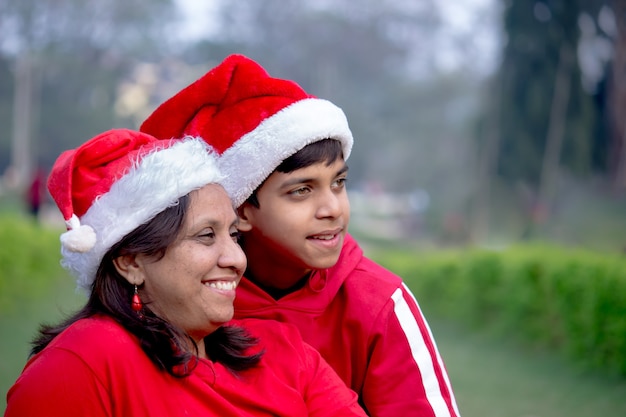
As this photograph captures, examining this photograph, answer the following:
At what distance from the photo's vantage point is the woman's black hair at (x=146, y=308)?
2.24 m

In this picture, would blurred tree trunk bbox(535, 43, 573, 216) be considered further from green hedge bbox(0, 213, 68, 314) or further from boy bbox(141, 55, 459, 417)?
boy bbox(141, 55, 459, 417)

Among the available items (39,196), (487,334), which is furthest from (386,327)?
(39,196)

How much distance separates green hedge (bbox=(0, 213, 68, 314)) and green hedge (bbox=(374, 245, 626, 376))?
5255mm

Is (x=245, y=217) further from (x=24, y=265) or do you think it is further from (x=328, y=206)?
(x=24, y=265)

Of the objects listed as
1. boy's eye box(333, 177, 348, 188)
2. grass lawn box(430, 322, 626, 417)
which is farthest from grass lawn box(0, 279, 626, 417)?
boy's eye box(333, 177, 348, 188)

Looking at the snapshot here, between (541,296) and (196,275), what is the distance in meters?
6.28

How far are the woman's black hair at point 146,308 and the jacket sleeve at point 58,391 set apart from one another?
195mm

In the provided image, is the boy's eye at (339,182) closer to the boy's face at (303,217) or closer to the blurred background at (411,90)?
the boy's face at (303,217)

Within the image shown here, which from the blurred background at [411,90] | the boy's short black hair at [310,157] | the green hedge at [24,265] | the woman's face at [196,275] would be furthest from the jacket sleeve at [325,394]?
the blurred background at [411,90]

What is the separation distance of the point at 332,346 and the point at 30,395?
1.16 meters

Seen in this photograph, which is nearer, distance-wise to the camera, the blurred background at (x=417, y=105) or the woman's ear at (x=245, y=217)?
the woman's ear at (x=245, y=217)

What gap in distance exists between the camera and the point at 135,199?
233 centimetres

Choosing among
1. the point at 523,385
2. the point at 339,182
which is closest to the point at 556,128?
the point at 523,385

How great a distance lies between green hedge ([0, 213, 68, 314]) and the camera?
33.3ft
